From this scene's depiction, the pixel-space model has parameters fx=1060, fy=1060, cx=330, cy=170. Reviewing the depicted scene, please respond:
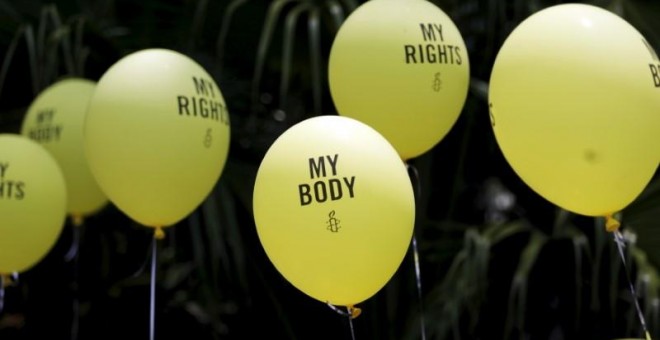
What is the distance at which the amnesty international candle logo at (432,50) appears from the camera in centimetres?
185

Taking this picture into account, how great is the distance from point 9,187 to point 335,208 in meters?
0.84

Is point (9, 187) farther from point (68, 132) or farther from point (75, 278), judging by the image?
point (75, 278)

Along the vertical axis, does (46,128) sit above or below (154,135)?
below

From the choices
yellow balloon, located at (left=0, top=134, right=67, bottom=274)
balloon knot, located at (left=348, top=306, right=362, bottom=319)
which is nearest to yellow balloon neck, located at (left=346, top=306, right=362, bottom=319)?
balloon knot, located at (left=348, top=306, right=362, bottom=319)

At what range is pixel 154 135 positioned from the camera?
6.23 feet

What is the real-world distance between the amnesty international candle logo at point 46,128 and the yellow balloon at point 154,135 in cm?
37

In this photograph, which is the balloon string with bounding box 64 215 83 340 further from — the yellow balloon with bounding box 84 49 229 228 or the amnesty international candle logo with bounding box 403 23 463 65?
the amnesty international candle logo with bounding box 403 23 463 65

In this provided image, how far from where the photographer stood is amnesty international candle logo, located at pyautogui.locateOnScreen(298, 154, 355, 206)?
1551 mm

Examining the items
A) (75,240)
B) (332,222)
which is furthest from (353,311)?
(75,240)

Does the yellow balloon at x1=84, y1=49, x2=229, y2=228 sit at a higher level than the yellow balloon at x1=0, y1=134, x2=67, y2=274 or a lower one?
higher

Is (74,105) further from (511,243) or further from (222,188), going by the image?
(511,243)

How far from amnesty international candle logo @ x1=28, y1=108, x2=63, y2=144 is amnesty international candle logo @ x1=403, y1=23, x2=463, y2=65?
879mm

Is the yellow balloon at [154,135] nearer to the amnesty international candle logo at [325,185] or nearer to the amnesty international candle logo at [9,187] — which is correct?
the amnesty international candle logo at [9,187]

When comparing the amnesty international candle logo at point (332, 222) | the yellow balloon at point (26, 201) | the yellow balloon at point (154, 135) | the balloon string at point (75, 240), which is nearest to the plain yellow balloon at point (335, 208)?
the amnesty international candle logo at point (332, 222)
